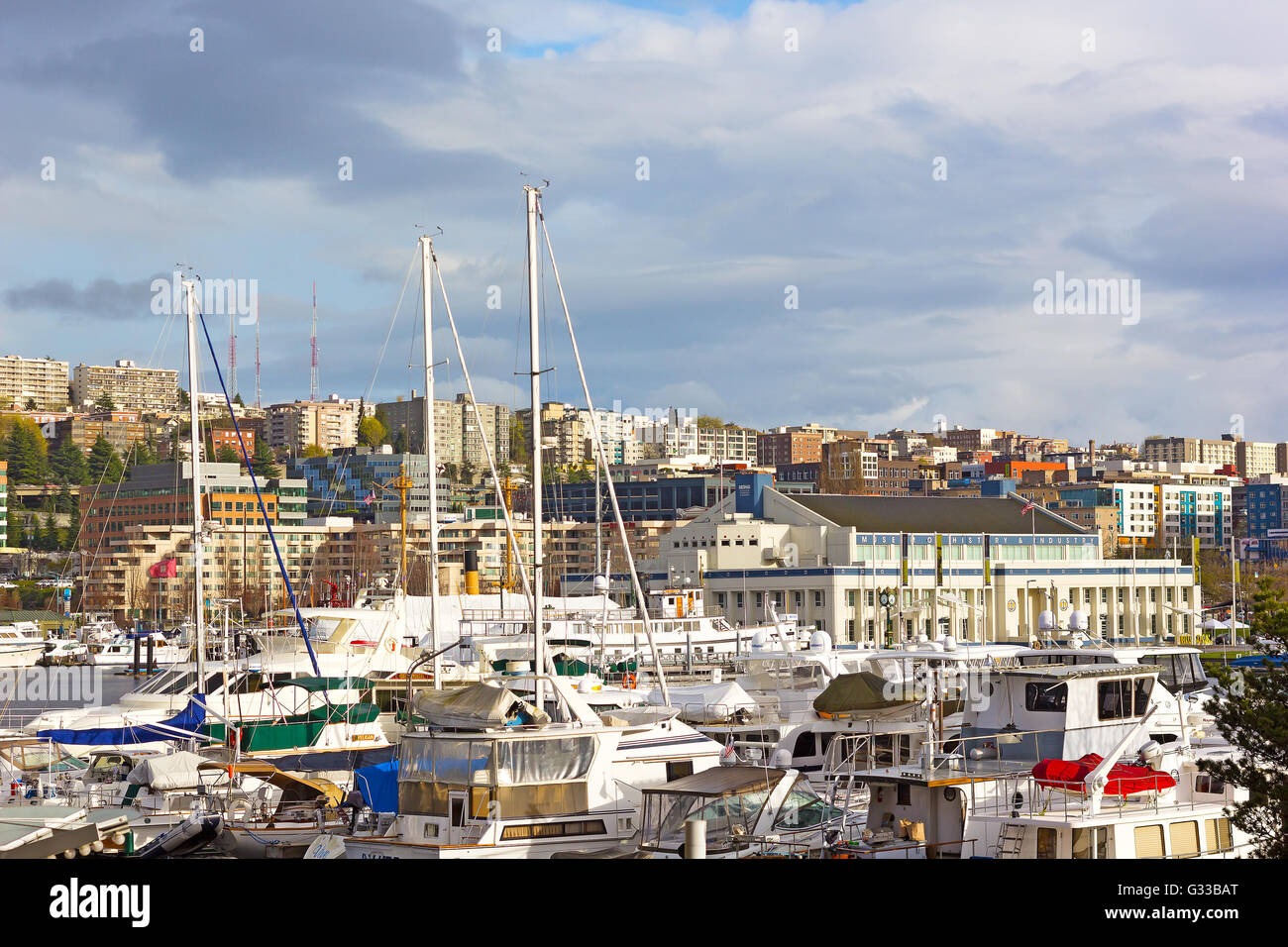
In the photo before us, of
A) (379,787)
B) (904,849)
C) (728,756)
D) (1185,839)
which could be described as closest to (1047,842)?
(904,849)

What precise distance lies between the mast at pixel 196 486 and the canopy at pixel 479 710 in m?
13.7

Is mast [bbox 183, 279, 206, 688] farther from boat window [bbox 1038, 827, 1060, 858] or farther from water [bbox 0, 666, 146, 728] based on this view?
water [bbox 0, 666, 146, 728]

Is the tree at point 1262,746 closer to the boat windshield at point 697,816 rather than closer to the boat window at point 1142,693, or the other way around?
the boat window at point 1142,693

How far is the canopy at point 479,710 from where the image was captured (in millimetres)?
20078

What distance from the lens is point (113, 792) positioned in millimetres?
27703

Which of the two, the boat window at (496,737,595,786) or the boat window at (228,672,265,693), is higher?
the boat window at (496,737,595,786)

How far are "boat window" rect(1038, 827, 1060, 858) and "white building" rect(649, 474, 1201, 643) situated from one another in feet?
233

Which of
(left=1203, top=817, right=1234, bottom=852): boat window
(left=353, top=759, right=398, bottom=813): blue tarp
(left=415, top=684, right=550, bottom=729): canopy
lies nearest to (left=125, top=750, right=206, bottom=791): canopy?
(left=353, top=759, right=398, bottom=813): blue tarp

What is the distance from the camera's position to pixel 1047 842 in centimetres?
1858

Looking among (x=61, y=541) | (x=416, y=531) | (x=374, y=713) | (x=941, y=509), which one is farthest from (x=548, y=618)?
(x=61, y=541)

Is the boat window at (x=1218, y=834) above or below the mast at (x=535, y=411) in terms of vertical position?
below

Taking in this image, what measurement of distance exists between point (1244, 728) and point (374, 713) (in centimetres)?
2334

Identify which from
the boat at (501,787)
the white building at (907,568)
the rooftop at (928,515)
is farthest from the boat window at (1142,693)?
the rooftop at (928,515)

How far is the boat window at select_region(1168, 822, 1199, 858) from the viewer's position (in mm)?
19203
